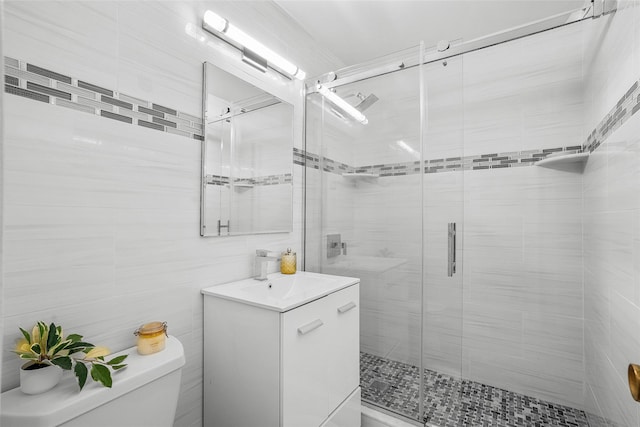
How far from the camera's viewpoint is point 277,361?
1.20 metres

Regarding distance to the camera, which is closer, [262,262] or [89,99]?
[89,99]

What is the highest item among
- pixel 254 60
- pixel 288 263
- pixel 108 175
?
pixel 254 60

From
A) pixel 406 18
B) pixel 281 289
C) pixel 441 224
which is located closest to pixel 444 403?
pixel 441 224

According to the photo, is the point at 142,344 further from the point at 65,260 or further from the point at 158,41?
the point at 158,41

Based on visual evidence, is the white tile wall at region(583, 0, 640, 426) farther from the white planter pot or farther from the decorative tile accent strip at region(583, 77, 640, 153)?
the white planter pot

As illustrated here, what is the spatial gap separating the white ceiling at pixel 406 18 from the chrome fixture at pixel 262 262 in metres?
1.51

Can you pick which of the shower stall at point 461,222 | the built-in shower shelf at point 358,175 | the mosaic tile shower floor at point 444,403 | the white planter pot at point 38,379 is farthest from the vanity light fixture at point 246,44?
the mosaic tile shower floor at point 444,403

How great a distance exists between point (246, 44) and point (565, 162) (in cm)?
198

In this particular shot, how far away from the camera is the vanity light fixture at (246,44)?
1464 mm

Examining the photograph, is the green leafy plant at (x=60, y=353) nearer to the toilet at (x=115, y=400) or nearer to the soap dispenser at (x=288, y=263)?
the toilet at (x=115, y=400)

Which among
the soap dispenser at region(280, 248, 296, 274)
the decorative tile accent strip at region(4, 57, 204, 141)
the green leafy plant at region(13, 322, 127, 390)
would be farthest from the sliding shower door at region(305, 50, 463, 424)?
the green leafy plant at region(13, 322, 127, 390)

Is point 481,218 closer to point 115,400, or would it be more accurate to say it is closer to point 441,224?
point 441,224

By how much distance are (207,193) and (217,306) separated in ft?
1.67

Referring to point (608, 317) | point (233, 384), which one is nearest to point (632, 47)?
point (608, 317)
